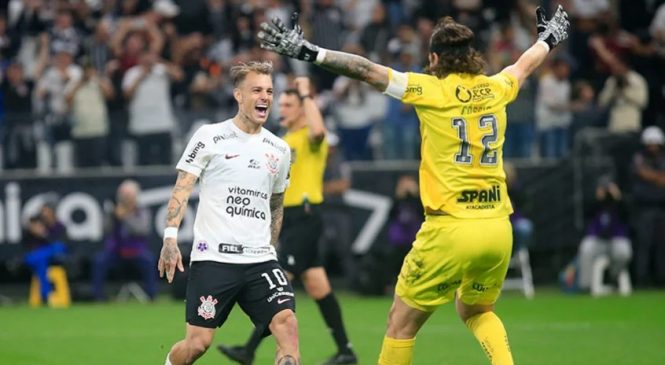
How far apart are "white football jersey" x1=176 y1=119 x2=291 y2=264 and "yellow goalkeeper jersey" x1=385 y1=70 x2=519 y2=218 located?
1.10m

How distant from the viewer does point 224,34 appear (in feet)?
77.9

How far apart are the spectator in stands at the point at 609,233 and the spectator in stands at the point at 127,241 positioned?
6.65 meters

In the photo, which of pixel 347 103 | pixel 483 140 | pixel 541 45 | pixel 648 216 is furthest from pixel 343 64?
pixel 648 216

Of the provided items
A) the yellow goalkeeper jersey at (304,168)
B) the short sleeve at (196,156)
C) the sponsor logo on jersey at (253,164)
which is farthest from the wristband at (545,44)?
the yellow goalkeeper jersey at (304,168)

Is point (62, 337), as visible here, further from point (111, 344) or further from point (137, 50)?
point (137, 50)

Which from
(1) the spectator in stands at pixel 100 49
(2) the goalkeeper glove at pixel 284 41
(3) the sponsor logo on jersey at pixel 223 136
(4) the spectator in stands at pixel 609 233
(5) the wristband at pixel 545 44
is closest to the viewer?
(2) the goalkeeper glove at pixel 284 41

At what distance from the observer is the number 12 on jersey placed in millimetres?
8648

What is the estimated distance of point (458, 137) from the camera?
340 inches

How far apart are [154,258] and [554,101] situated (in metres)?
6.98

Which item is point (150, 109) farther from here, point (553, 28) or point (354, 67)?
point (354, 67)

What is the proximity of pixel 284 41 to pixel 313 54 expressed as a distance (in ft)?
0.71

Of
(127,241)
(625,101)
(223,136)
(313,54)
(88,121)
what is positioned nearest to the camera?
(313,54)

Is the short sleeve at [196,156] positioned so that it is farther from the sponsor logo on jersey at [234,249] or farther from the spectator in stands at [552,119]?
the spectator in stands at [552,119]

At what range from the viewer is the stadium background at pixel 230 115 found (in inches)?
822
